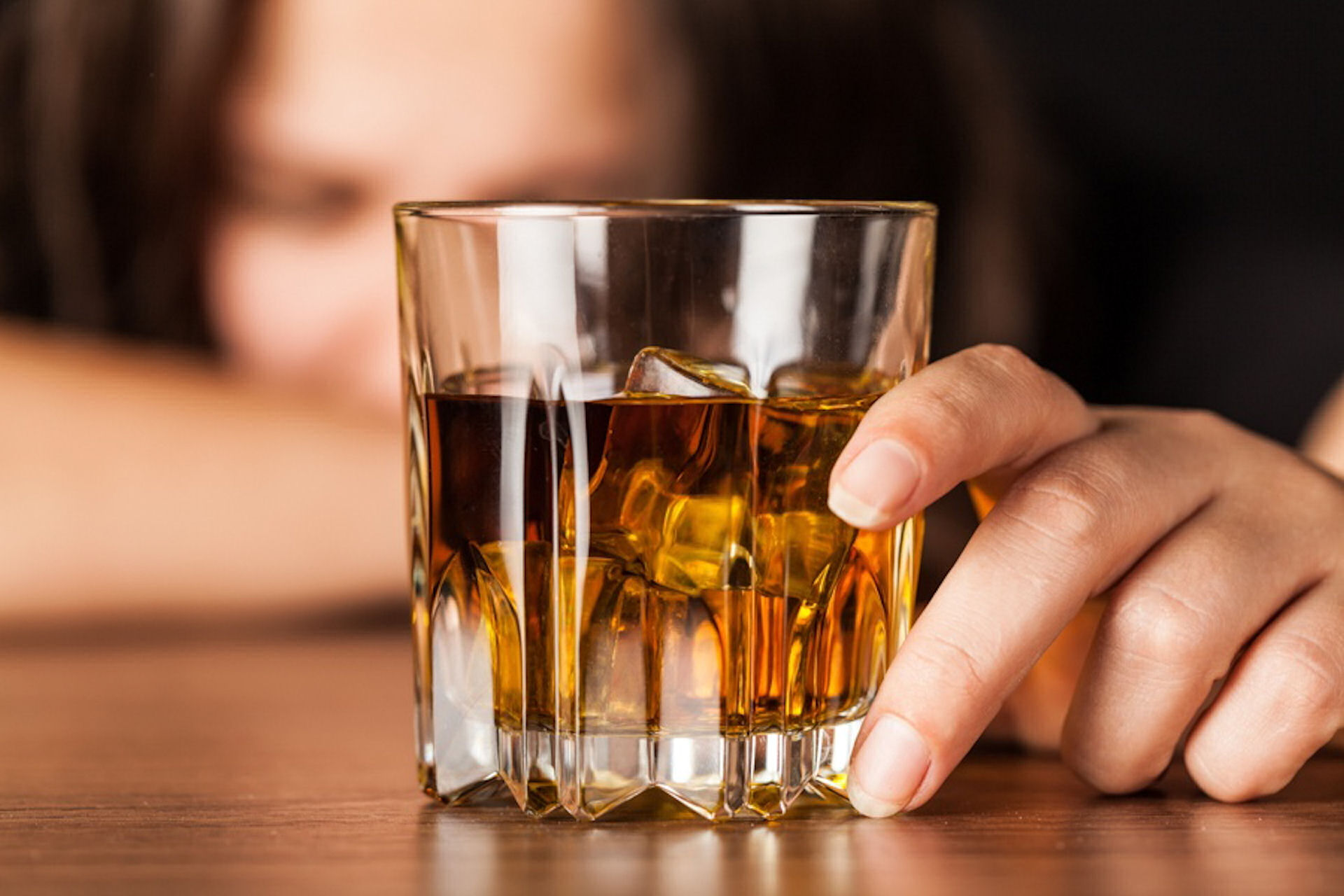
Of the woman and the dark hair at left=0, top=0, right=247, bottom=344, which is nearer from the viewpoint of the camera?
the woman

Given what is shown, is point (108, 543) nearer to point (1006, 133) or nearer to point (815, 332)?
point (815, 332)

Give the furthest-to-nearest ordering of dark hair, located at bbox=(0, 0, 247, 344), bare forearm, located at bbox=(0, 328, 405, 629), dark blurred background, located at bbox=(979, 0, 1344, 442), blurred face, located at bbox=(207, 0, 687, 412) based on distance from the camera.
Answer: dark blurred background, located at bbox=(979, 0, 1344, 442) < dark hair, located at bbox=(0, 0, 247, 344) < blurred face, located at bbox=(207, 0, 687, 412) < bare forearm, located at bbox=(0, 328, 405, 629)

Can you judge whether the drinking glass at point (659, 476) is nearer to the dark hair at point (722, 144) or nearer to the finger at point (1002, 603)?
the finger at point (1002, 603)

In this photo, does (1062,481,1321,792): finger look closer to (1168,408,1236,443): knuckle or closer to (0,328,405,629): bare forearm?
(1168,408,1236,443): knuckle

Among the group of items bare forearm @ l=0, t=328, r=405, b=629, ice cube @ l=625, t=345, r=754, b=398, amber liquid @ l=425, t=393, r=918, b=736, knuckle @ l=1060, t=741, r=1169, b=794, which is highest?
ice cube @ l=625, t=345, r=754, b=398

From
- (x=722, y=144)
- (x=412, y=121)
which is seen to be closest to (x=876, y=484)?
(x=412, y=121)

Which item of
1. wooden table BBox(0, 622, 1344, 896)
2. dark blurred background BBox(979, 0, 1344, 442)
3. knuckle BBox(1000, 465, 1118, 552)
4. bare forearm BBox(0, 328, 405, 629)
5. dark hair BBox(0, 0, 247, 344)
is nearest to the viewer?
wooden table BBox(0, 622, 1344, 896)

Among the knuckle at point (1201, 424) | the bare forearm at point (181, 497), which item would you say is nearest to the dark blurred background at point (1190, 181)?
the bare forearm at point (181, 497)

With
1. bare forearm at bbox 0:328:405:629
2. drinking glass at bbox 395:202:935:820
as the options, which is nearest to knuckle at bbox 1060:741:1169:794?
drinking glass at bbox 395:202:935:820
